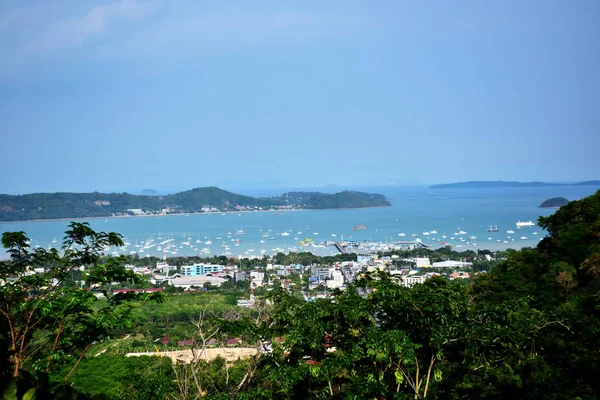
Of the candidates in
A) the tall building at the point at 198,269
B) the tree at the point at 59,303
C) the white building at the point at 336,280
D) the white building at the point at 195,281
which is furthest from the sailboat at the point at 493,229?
the tree at the point at 59,303

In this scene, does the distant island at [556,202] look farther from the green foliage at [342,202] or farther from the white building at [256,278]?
the white building at [256,278]

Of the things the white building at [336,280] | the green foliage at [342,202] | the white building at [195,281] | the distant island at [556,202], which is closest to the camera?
the white building at [336,280]

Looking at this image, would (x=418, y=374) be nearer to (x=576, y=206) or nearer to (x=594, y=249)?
(x=594, y=249)

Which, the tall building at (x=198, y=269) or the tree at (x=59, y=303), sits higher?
the tree at (x=59, y=303)

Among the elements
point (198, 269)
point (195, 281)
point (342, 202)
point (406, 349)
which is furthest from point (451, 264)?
point (342, 202)

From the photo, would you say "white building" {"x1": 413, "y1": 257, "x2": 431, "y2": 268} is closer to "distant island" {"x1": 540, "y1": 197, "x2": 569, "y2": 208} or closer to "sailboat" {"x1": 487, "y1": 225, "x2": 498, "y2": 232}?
"sailboat" {"x1": 487, "y1": 225, "x2": 498, "y2": 232}

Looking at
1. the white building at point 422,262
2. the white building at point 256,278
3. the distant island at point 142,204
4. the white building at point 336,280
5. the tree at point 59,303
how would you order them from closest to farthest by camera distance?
the tree at point 59,303, the white building at point 336,280, the white building at point 256,278, the white building at point 422,262, the distant island at point 142,204

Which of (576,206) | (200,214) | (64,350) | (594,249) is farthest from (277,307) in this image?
(200,214)
